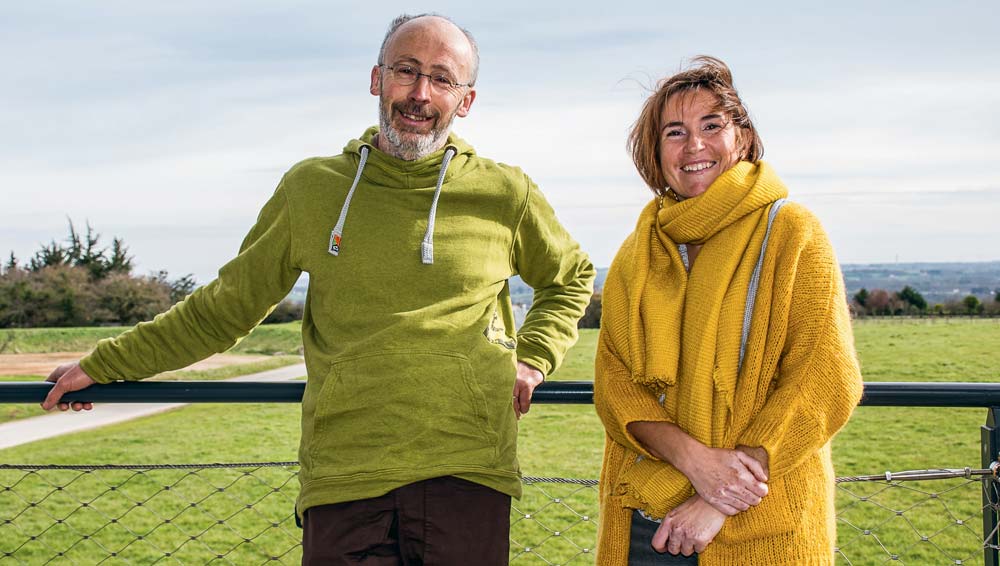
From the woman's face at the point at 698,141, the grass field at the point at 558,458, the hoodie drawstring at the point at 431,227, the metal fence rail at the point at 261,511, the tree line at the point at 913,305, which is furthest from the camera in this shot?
the tree line at the point at 913,305

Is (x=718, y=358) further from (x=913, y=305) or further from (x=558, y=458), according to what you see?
(x=913, y=305)

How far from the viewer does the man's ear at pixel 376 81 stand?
179 centimetres

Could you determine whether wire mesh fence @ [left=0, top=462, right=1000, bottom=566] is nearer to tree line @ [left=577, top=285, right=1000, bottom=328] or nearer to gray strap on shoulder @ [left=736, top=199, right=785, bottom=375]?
gray strap on shoulder @ [left=736, top=199, right=785, bottom=375]

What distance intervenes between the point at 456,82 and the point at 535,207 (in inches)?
12.5

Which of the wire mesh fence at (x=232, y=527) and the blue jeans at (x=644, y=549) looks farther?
the wire mesh fence at (x=232, y=527)

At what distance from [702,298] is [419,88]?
717 mm

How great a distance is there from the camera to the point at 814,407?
4.56ft

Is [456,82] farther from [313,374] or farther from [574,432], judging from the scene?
[574,432]

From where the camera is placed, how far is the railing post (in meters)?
1.91

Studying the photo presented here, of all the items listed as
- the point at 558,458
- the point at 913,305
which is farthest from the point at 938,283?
the point at 558,458

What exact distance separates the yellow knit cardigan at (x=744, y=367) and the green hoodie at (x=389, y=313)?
0.26 metres

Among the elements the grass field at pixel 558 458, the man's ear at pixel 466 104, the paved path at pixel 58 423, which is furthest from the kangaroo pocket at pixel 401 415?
the paved path at pixel 58 423

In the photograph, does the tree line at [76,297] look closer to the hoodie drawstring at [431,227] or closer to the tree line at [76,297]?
the tree line at [76,297]

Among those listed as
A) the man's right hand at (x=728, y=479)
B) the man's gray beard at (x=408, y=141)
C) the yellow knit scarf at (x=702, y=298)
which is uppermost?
the man's gray beard at (x=408, y=141)
